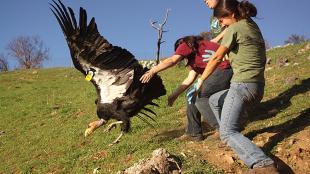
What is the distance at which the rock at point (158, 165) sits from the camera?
7176mm

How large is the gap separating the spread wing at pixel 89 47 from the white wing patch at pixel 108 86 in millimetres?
144

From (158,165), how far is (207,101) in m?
1.50

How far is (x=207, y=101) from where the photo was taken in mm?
8062

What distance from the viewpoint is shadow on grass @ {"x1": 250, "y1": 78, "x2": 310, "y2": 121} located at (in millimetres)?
9742

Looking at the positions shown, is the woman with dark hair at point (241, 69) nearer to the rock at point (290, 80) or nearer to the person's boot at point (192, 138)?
the person's boot at point (192, 138)

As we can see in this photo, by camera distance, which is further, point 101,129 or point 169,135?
point 101,129

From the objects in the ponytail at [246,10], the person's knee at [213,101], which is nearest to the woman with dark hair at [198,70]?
the person's knee at [213,101]

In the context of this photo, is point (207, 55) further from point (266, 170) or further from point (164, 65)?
point (266, 170)

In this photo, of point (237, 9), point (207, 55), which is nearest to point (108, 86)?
point (207, 55)

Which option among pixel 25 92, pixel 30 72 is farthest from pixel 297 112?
pixel 30 72

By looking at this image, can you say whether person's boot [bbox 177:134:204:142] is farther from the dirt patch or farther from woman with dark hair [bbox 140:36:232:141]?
the dirt patch

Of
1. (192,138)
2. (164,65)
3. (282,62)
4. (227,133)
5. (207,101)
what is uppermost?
(164,65)

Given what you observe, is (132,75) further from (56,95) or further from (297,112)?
(56,95)

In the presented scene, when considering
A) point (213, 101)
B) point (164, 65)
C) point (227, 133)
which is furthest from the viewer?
point (213, 101)
